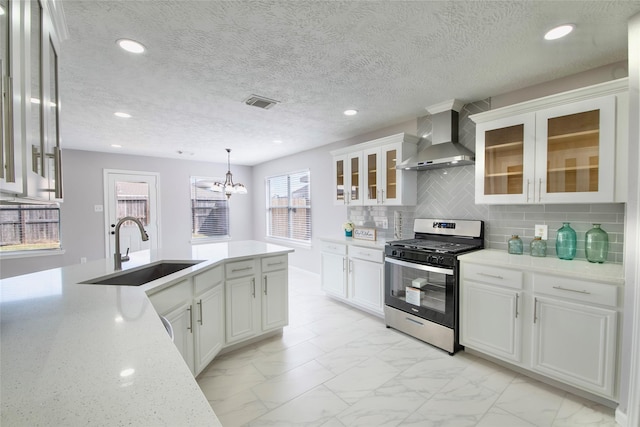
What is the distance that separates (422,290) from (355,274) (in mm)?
979

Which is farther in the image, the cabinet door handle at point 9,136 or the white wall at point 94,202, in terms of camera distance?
the white wall at point 94,202

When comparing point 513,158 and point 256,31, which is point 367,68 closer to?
point 256,31

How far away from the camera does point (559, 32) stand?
1.84 m

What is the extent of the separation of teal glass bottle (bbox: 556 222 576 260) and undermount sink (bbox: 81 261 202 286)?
121 inches

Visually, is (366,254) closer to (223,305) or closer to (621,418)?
(223,305)

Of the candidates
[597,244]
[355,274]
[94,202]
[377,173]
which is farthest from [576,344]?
[94,202]

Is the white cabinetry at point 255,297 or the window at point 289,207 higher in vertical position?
the window at point 289,207

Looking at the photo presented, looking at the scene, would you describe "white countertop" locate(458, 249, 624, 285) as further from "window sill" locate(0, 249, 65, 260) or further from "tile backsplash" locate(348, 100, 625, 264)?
"window sill" locate(0, 249, 65, 260)

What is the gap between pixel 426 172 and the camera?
355cm

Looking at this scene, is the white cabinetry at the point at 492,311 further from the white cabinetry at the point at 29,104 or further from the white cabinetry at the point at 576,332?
the white cabinetry at the point at 29,104

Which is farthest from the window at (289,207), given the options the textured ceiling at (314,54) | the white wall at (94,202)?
the textured ceiling at (314,54)

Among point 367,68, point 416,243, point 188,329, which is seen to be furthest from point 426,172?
point 188,329

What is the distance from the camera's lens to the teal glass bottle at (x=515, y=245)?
2.67 meters

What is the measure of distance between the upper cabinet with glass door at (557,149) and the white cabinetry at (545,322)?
26.7 inches
